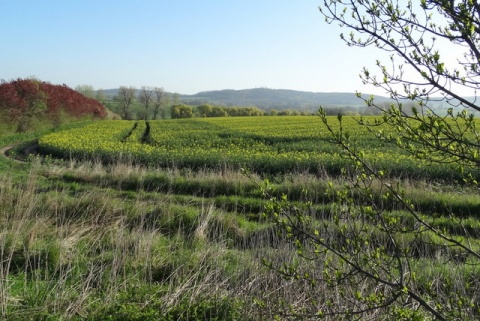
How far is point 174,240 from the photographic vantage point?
7695mm

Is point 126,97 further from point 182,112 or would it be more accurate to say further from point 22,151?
point 22,151

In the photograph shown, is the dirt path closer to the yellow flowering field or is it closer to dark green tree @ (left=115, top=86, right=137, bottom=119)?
the yellow flowering field

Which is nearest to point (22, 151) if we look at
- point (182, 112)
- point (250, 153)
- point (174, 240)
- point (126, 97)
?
point (250, 153)

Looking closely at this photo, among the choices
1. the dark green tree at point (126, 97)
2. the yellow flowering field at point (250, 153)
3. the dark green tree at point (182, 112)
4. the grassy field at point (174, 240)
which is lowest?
the grassy field at point (174, 240)

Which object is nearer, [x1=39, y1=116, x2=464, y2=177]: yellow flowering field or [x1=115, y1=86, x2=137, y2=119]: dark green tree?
[x1=39, y1=116, x2=464, y2=177]: yellow flowering field

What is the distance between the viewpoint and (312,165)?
15.9m

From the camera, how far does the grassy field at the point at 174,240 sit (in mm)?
4660

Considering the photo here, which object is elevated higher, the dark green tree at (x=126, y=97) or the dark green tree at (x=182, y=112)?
the dark green tree at (x=126, y=97)

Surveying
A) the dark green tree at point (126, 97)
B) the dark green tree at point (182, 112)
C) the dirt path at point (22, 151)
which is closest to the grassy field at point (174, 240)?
the dirt path at point (22, 151)

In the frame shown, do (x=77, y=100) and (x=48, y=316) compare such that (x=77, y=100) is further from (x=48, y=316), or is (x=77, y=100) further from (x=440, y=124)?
(x=440, y=124)

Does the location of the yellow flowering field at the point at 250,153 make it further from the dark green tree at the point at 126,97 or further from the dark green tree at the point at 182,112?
the dark green tree at the point at 126,97

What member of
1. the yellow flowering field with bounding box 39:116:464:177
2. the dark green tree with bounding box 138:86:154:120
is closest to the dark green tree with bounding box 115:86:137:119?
the dark green tree with bounding box 138:86:154:120

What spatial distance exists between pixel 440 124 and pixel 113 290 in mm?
4227

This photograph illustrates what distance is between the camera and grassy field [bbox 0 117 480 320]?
4660 mm
